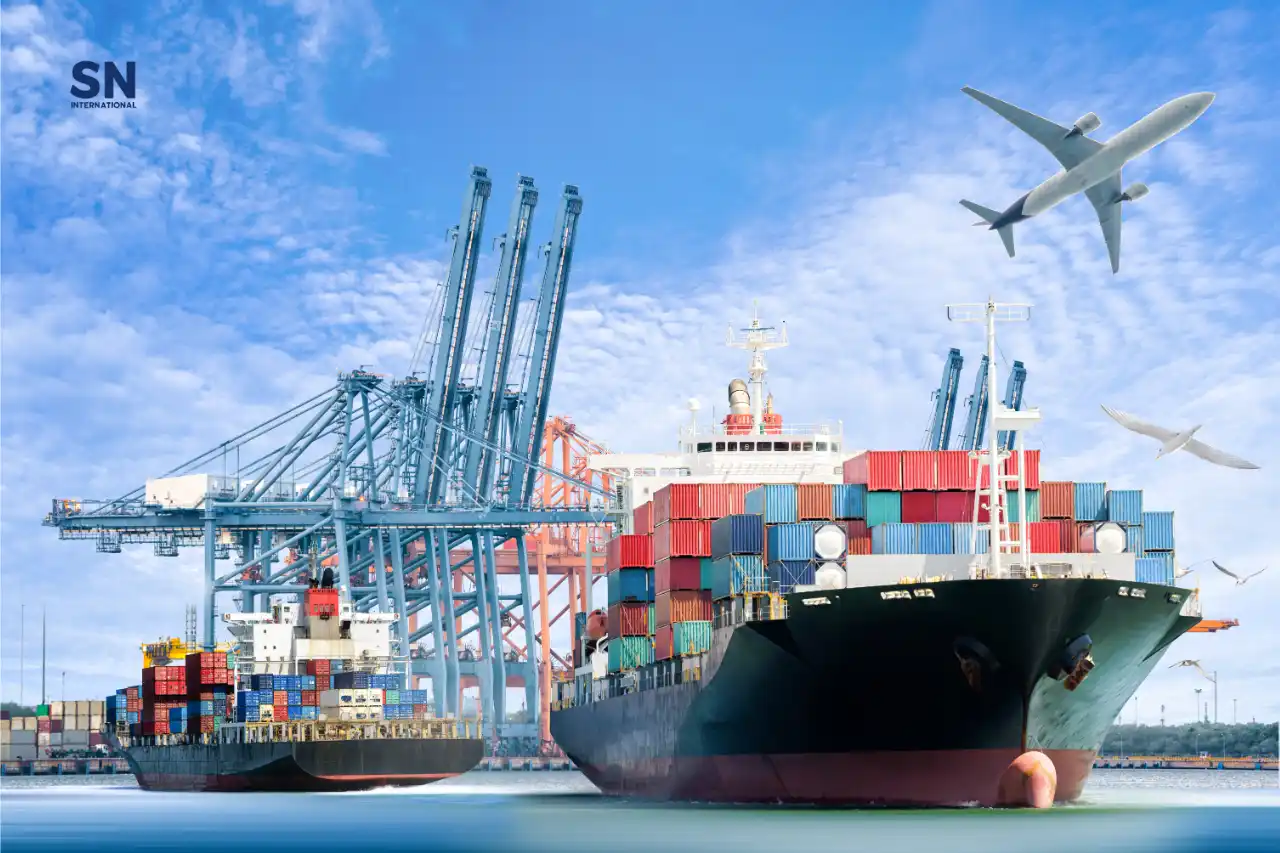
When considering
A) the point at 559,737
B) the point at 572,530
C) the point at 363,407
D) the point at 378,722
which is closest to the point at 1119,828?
the point at 378,722

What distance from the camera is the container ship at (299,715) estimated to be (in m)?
57.1

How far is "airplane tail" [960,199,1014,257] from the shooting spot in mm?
47969

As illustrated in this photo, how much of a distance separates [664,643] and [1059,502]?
11313mm

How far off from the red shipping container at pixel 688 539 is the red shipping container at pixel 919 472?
21.2 ft

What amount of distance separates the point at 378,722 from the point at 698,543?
15.8 meters

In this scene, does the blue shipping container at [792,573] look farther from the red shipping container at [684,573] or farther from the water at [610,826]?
the water at [610,826]

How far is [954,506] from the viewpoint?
43469mm

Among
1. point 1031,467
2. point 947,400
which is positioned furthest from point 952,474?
point 947,400

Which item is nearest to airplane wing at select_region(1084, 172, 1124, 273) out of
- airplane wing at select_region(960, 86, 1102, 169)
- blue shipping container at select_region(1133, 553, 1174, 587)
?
airplane wing at select_region(960, 86, 1102, 169)

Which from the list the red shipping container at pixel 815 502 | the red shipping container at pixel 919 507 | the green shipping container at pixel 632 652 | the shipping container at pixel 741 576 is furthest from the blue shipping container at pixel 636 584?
the red shipping container at pixel 919 507

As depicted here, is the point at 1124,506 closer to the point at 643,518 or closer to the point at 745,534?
the point at 745,534

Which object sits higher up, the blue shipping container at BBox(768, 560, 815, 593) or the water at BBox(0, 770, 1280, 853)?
the blue shipping container at BBox(768, 560, 815, 593)

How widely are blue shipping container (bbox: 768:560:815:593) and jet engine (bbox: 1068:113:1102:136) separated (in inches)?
522

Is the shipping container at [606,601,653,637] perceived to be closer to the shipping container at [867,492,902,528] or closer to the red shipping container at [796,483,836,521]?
the red shipping container at [796,483,836,521]
